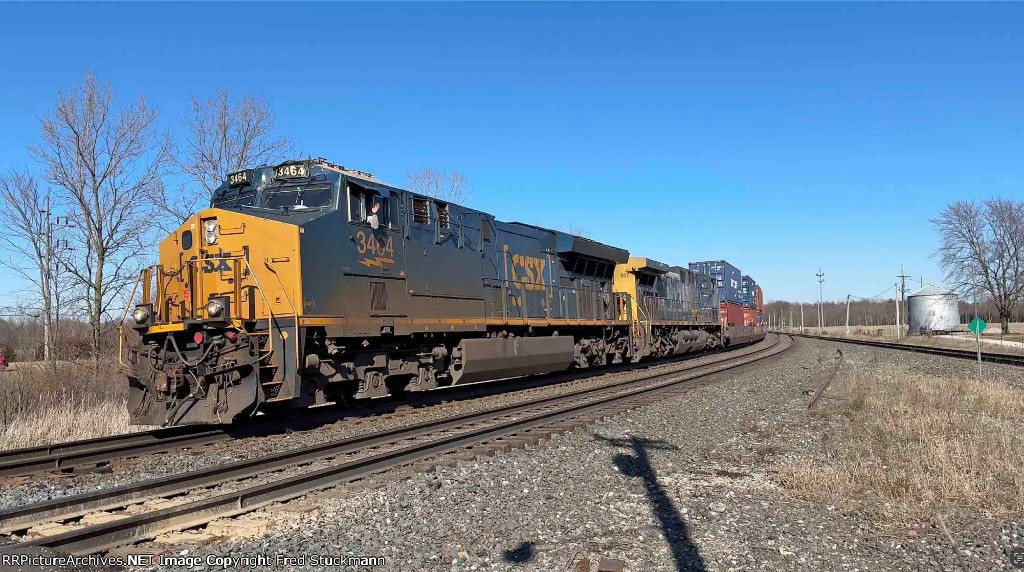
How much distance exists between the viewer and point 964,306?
10219 cm

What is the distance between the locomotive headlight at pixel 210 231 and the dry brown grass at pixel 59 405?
142 inches

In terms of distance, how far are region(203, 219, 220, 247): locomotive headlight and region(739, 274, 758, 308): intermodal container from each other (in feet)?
124

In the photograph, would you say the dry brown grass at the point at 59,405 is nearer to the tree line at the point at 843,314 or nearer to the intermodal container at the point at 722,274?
the intermodal container at the point at 722,274

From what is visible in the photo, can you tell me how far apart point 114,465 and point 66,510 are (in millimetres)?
2438

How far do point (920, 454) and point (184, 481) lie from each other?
8.06m

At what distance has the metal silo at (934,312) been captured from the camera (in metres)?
60.6

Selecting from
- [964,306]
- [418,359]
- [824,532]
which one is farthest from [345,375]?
[964,306]

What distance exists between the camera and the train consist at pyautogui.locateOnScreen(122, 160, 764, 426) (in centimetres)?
916

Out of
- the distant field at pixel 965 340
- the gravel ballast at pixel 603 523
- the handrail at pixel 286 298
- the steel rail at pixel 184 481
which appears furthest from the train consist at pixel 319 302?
the distant field at pixel 965 340

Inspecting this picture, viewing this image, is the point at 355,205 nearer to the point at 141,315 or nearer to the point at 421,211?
the point at 421,211

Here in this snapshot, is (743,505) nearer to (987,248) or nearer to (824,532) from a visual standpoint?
(824,532)

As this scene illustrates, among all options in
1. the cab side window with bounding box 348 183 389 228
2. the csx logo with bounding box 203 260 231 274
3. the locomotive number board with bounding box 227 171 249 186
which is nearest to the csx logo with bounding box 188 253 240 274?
the csx logo with bounding box 203 260 231 274

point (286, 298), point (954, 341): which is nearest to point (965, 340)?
point (954, 341)

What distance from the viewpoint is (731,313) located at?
3759 cm
